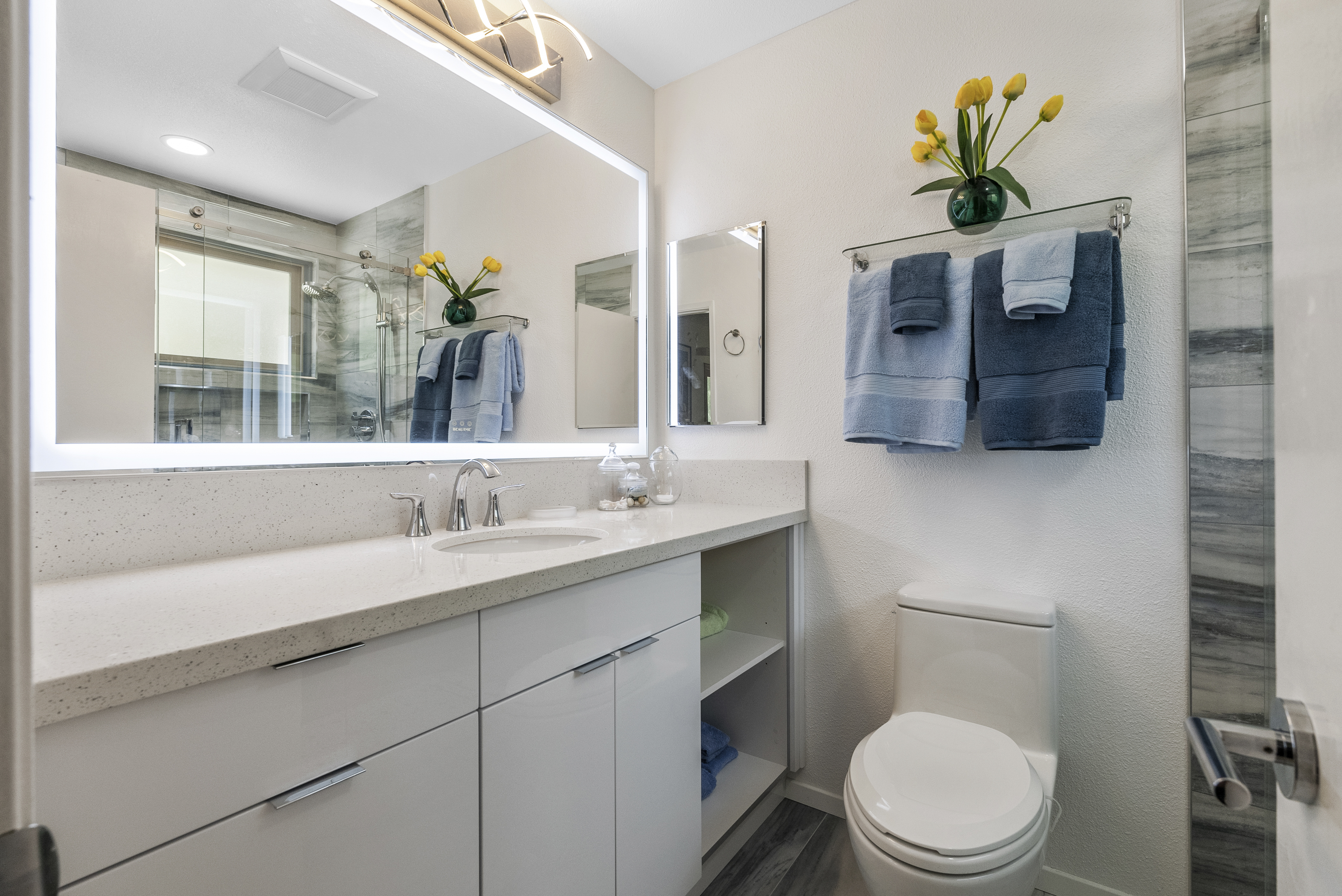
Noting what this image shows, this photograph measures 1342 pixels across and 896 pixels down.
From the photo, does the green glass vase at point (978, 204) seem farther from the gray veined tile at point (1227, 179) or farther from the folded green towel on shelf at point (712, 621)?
the folded green towel on shelf at point (712, 621)

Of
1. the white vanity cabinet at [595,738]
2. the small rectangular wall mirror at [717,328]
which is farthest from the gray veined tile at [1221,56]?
the white vanity cabinet at [595,738]

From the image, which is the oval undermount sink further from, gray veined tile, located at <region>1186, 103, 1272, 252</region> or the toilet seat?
gray veined tile, located at <region>1186, 103, 1272, 252</region>

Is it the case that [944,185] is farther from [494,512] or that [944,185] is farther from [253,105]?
[253,105]

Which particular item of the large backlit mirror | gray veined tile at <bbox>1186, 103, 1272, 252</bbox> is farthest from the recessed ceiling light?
gray veined tile at <bbox>1186, 103, 1272, 252</bbox>

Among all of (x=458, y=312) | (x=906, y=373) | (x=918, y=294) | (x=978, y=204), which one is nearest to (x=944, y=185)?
(x=978, y=204)

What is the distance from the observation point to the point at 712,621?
1.74m

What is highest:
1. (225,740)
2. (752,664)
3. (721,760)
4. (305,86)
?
(305,86)

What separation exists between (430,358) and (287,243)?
377 millimetres

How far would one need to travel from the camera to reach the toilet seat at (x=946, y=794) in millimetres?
990

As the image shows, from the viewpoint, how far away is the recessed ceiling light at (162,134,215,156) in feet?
3.54

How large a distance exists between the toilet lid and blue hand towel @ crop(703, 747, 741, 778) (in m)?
0.59

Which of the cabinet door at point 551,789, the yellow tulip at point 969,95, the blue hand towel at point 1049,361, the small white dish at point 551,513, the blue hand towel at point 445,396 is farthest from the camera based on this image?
the small white dish at point 551,513

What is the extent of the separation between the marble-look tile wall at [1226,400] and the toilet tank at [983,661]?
0.97 ft

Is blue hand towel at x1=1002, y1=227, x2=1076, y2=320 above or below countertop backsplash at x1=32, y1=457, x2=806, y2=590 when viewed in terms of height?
above
